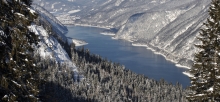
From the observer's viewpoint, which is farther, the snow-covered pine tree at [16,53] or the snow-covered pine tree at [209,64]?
the snow-covered pine tree at [209,64]

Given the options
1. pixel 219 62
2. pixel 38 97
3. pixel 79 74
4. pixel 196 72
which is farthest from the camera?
pixel 79 74

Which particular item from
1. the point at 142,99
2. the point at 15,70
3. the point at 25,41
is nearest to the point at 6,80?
the point at 15,70

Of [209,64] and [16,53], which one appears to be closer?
[16,53]

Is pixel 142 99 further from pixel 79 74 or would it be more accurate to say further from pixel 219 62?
pixel 219 62

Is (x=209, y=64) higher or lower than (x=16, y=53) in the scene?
lower

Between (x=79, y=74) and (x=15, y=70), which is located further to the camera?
(x=79, y=74)

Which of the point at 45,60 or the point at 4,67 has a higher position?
the point at 4,67

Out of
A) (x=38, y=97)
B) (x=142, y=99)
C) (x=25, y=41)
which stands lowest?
(x=142, y=99)

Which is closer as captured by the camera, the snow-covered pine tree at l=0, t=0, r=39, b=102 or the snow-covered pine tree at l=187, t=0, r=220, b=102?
the snow-covered pine tree at l=0, t=0, r=39, b=102
